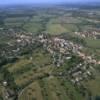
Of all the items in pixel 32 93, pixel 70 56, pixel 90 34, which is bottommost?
pixel 90 34

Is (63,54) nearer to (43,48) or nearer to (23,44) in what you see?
(43,48)

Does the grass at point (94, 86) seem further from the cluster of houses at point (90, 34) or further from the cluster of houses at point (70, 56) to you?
the cluster of houses at point (90, 34)

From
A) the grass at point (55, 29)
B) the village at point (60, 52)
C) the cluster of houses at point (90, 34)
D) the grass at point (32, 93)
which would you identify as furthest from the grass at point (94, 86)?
the grass at point (55, 29)

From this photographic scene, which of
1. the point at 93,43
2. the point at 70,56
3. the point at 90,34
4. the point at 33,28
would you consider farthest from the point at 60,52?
the point at 33,28

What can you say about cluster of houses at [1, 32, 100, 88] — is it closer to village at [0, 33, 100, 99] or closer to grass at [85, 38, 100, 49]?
village at [0, 33, 100, 99]

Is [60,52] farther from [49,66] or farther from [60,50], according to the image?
[49,66]

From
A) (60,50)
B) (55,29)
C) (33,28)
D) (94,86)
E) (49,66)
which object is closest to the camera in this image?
(94,86)

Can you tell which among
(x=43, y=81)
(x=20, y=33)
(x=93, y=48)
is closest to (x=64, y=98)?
(x=43, y=81)

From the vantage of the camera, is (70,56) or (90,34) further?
(90,34)

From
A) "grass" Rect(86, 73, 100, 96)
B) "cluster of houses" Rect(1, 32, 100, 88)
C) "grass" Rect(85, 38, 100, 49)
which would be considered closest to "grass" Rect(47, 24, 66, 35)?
"cluster of houses" Rect(1, 32, 100, 88)

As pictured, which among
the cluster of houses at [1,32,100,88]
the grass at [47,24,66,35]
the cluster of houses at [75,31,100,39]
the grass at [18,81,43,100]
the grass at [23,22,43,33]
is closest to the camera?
the grass at [18,81,43,100]

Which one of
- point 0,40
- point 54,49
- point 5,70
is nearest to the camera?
point 5,70
